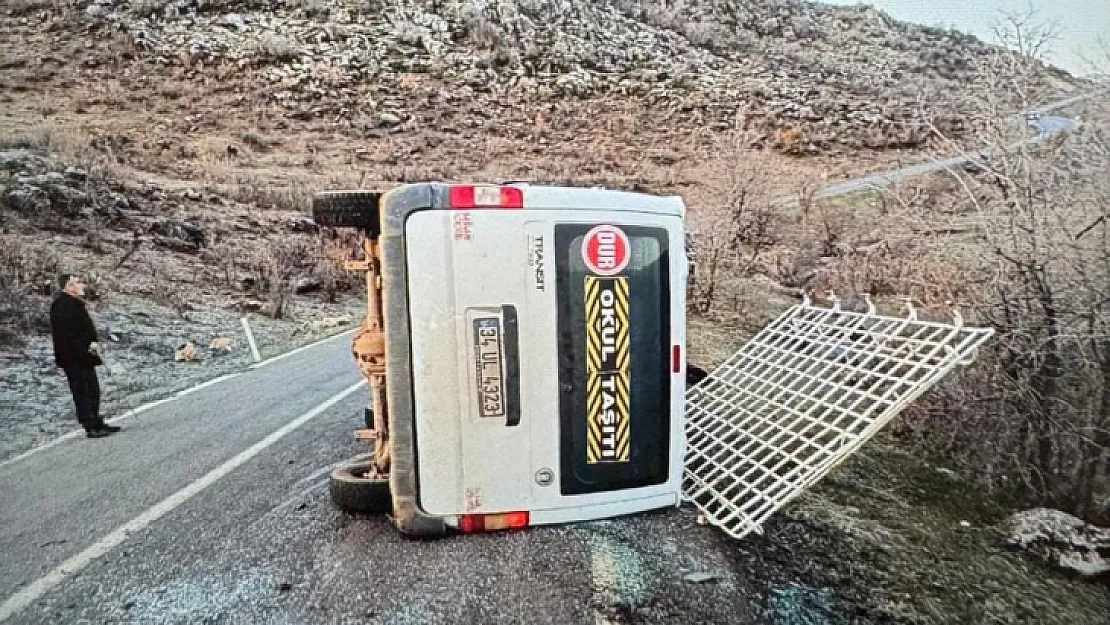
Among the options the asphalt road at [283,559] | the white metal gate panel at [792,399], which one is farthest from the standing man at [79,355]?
the white metal gate panel at [792,399]

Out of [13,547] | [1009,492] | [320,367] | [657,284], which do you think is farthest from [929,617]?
[320,367]

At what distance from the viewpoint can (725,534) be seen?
2.78 meters

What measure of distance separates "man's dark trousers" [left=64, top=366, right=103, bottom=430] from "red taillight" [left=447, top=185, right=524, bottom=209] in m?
3.15

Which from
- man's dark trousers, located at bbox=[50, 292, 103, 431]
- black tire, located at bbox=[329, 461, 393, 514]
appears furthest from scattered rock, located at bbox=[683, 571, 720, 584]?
man's dark trousers, located at bbox=[50, 292, 103, 431]

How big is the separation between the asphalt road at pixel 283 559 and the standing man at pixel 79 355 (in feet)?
1.46

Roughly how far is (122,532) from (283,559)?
77 centimetres

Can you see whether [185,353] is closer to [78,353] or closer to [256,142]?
[78,353]

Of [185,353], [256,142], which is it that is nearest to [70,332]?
[185,353]

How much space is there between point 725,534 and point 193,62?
35.7 ft

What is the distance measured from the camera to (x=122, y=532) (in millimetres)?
2650

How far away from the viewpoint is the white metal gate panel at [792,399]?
260cm

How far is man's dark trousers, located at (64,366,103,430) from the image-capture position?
3945mm

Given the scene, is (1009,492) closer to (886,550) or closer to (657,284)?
(886,550)

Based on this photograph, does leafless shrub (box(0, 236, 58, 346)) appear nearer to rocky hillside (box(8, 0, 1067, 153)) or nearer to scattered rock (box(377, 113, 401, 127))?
rocky hillside (box(8, 0, 1067, 153))
